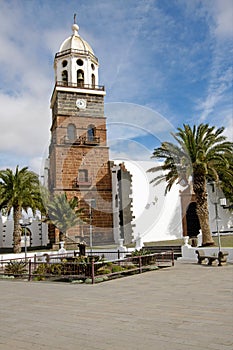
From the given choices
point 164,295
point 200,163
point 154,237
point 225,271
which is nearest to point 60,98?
point 154,237

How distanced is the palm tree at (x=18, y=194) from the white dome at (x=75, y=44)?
1408 centimetres

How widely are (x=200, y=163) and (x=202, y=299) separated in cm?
1293

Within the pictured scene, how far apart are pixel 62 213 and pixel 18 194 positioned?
14.9 feet

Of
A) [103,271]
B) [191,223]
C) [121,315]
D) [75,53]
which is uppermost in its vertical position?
[75,53]

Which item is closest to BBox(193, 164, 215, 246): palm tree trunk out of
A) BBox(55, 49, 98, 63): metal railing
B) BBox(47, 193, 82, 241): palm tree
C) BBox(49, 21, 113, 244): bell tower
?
BBox(47, 193, 82, 241): palm tree

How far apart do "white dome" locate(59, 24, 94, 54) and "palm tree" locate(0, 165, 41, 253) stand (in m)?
14.1

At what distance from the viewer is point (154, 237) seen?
2958 centimetres

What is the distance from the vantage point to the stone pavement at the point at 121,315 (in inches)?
193

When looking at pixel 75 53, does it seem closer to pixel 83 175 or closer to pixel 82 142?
pixel 82 142

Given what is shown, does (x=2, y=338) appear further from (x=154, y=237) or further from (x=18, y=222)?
(x=154, y=237)

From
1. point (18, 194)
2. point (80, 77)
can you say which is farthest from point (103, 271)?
point (80, 77)

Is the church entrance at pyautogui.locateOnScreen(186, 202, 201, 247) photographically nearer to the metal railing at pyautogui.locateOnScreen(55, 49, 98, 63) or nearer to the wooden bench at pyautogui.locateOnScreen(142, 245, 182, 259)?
the wooden bench at pyautogui.locateOnScreen(142, 245, 182, 259)

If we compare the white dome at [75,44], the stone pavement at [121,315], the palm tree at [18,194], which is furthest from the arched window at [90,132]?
the stone pavement at [121,315]

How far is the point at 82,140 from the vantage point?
112ft
